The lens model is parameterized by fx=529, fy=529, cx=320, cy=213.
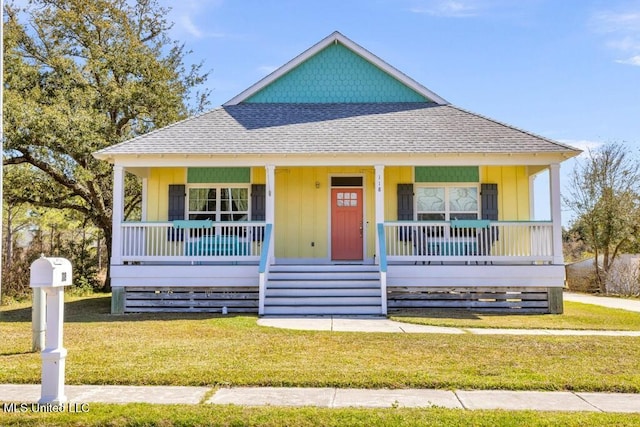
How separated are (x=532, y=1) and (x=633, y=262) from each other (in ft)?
35.7

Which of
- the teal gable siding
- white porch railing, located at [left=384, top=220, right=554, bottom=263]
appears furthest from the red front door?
the teal gable siding

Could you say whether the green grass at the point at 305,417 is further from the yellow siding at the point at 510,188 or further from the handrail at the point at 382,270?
the yellow siding at the point at 510,188

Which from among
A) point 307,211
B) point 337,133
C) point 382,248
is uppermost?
point 337,133

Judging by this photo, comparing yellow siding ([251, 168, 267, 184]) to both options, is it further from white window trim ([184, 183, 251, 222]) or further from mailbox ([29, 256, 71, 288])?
mailbox ([29, 256, 71, 288])

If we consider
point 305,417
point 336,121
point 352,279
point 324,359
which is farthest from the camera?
point 336,121

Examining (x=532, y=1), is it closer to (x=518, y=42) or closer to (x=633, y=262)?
(x=518, y=42)

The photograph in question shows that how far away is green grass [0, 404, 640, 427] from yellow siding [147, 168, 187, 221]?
10.4 metres

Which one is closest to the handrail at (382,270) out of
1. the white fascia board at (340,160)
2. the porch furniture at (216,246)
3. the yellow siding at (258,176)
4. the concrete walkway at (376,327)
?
the concrete walkway at (376,327)

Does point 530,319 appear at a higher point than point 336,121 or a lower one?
lower

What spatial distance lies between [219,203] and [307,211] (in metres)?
2.38

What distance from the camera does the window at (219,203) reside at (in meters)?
14.2

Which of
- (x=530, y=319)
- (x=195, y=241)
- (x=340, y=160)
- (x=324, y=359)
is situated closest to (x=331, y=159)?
(x=340, y=160)

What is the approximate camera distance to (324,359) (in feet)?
21.1

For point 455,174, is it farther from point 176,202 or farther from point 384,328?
point 176,202
